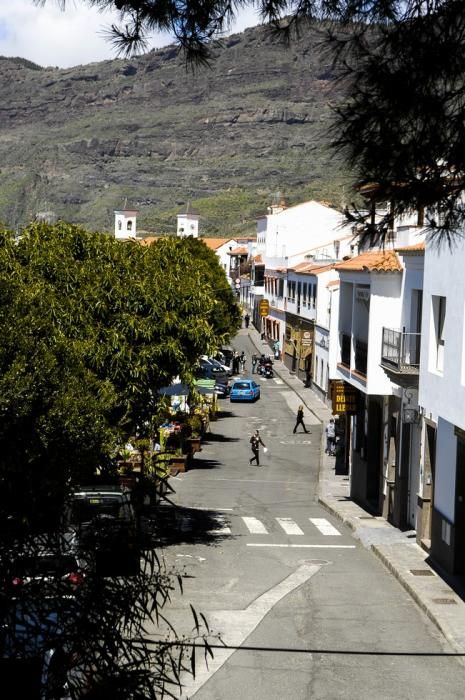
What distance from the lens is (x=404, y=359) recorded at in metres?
25.7

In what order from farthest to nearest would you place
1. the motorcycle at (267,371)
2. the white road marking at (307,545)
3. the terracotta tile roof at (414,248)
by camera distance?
the motorcycle at (267,371), the white road marking at (307,545), the terracotta tile roof at (414,248)

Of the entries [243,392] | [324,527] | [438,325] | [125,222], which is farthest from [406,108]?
[125,222]

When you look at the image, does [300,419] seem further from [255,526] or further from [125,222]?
[125,222]

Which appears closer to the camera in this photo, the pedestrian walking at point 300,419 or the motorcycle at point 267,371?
the pedestrian walking at point 300,419

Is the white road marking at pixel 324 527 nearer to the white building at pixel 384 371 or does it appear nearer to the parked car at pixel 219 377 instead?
the white building at pixel 384 371

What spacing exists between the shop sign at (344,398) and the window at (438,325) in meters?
9.00

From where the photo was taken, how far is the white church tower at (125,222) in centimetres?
17044

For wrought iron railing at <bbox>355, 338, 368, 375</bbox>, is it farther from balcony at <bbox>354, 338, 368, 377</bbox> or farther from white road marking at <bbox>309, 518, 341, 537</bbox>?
white road marking at <bbox>309, 518, 341, 537</bbox>

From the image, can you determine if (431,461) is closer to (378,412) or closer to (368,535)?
(368,535)

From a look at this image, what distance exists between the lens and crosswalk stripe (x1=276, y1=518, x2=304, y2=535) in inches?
1080

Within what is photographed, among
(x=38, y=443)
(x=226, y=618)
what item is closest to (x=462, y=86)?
(x=38, y=443)

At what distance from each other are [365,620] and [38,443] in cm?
917

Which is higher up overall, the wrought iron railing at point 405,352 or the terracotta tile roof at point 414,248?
the terracotta tile roof at point 414,248

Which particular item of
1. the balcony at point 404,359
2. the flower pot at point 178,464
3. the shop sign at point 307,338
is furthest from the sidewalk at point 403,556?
the shop sign at point 307,338
